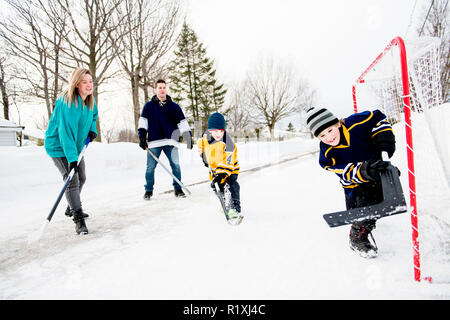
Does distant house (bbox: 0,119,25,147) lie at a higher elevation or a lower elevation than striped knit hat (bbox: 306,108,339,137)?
higher

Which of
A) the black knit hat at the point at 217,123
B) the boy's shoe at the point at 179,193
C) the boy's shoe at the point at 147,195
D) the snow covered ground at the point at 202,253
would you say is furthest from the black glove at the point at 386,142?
the boy's shoe at the point at 147,195

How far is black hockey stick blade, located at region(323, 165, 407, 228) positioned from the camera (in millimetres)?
1492

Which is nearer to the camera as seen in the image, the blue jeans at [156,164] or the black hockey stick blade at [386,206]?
the black hockey stick blade at [386,206]

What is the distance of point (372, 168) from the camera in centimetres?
167

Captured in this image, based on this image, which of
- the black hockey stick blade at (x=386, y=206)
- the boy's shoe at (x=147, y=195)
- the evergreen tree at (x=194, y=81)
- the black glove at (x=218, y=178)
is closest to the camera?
the black hockey stick blade at (x=386, y=206)

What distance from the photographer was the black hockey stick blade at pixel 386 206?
4.90 feet

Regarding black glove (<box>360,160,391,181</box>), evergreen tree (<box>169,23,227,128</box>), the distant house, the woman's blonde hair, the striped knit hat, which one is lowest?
black glove (<box>360,160,391,181</box>)

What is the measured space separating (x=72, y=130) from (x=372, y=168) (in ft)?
9.24

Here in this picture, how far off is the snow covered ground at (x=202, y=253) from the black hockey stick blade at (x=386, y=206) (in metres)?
0.38

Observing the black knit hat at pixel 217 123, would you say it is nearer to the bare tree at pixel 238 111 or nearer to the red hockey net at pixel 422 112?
the red hockey net at pixel 422 112

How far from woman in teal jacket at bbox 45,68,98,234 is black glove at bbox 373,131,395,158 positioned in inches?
109

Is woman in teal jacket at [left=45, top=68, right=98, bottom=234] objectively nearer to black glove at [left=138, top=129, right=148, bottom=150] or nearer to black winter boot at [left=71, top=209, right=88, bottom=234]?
black winter boot at [left=71, top=209, right=88, bottom=234]

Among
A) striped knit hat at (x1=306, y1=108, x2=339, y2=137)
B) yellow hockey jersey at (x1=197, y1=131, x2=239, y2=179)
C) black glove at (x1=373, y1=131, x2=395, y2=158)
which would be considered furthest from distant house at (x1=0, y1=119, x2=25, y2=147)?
black glove at (x1=373, y1=131, x2=395, y2=158)

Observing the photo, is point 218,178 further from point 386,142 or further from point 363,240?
point 386,142
